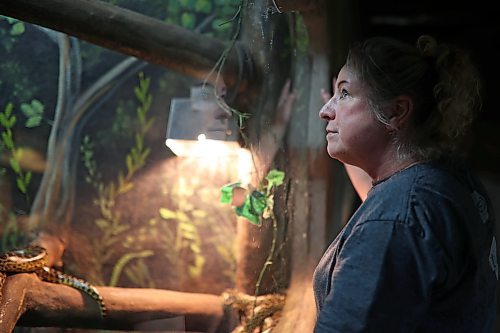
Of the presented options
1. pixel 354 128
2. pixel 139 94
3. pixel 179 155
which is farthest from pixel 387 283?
pixel 139 94

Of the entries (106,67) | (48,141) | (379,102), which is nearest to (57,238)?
(48,141)

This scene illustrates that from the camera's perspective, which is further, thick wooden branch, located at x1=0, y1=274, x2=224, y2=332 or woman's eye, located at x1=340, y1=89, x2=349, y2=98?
thick wooden branch, located at x1=0, y1=274, x2=224, y2=332

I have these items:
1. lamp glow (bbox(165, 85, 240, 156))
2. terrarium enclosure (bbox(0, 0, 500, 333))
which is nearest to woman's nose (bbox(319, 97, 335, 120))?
terrarium enclosure (bbox(0, 0, 500, 333))

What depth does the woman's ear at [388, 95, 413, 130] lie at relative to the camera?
1.14m

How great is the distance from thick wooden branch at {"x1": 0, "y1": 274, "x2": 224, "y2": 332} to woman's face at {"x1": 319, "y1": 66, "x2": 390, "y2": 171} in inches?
44.0

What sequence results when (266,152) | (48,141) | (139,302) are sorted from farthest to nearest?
1. (48,141)
2. (139,302)
3. (266,152)

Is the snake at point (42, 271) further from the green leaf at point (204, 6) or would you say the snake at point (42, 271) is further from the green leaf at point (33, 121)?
the green leaf at point (204, 6)

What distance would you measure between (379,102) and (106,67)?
2.30 m

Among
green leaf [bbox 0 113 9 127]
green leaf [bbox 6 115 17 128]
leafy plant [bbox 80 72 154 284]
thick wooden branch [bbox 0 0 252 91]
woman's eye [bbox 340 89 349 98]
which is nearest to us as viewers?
woman's eye [bbox 340 89 349 98]

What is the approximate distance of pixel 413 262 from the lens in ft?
3.16

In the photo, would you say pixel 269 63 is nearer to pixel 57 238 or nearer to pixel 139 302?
pixel 139 302

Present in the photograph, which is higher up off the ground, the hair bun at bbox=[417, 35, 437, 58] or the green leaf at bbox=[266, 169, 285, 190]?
the hair bun at bbox=[417, 35, 437, 58]

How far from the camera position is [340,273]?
1013mm

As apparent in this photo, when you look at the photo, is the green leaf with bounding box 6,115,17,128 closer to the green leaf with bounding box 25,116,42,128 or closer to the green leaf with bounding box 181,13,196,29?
the green leaf with bounding box 25,116,42,128
